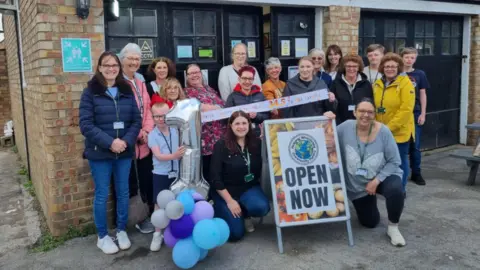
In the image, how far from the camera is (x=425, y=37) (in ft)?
24.3

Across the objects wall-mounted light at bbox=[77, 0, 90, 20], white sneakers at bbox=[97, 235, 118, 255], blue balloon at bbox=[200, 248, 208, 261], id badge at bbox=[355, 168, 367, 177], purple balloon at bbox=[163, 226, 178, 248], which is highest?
wall-mounted light at bbox=[77, 0, 90, 20]

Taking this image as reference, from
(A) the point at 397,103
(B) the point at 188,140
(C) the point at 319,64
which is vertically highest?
(C) the point at 319,64

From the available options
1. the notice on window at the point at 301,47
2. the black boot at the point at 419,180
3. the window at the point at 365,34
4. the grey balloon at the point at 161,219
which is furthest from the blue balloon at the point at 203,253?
the window at the point at 365,34

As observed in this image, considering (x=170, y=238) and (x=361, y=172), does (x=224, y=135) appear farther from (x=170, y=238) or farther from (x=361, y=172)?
(x=361, y=172)

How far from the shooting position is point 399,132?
4758 mm

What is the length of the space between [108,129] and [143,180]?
802 mm

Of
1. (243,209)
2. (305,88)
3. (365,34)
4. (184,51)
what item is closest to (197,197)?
(243,209)

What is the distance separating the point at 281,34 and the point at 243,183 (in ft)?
8.35

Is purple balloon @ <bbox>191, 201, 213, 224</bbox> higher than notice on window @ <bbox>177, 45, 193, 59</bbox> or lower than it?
lower

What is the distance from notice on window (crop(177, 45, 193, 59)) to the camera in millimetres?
5014

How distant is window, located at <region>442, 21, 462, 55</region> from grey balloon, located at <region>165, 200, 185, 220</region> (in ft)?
20.9

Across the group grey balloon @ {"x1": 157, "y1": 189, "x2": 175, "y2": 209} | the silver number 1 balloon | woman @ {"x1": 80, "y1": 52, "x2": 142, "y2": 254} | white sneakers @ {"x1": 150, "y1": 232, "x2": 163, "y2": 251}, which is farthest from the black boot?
woman @ {"x1": 80, "y1": 52, "x2": 142, "y2": 254}

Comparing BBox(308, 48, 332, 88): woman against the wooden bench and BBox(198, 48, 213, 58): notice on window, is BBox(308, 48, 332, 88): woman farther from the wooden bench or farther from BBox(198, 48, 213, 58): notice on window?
the wooden bench

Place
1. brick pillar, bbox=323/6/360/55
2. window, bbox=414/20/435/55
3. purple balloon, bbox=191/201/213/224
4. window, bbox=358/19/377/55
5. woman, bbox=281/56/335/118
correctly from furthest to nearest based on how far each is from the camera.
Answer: window, bbox=414/20/435/55 → window, bbox=358/19/377/55 → brick pillar, bbox=323/6/360/55 → woman, bbox=281/56/335/118 → purple balloon, bbox=191/201/213/224
